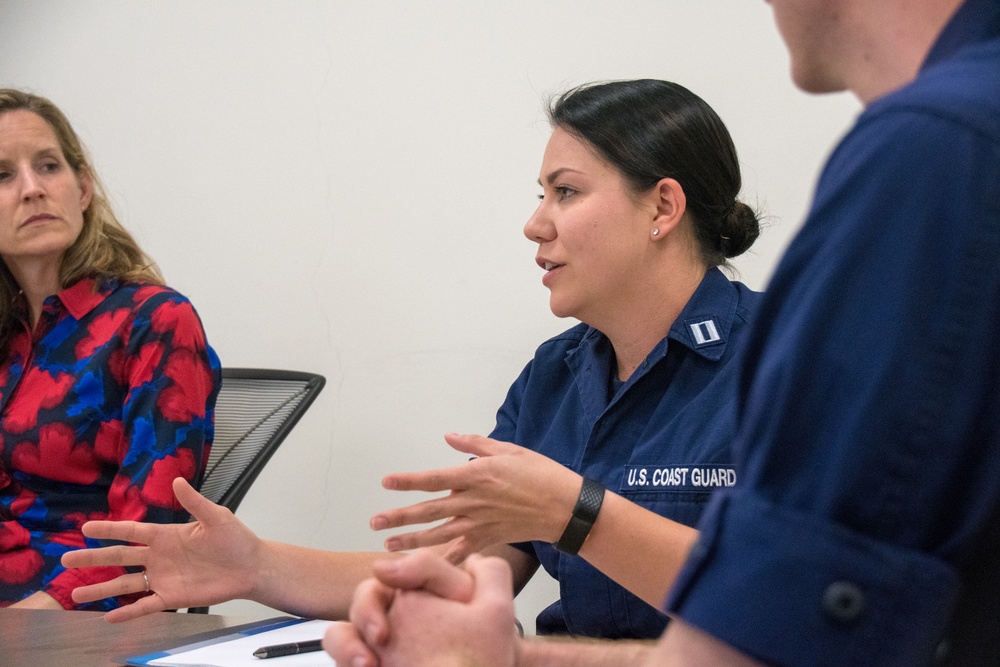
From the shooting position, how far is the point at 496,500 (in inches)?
42.7

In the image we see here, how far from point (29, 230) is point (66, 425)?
47 centimetres

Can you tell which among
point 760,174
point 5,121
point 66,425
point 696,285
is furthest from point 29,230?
point 760,174

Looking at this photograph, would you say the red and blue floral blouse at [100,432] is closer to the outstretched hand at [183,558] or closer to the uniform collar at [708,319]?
the outstretched hand at [183,558]

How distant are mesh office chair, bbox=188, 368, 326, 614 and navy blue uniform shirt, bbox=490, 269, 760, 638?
0.46 m

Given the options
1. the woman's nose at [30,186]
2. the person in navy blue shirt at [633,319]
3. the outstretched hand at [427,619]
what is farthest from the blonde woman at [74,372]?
the outstretched hand at [427,619]

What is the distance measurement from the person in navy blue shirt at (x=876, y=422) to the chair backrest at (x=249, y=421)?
1.41 m

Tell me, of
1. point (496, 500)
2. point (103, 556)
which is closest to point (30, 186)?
point (103, 556)

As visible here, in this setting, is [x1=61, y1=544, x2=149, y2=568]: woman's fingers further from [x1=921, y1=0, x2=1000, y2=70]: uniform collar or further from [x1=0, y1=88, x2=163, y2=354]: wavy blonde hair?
[x1=921, y1=0, x2=1000, y2=70]: uniform collar

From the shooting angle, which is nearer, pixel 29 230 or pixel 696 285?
pixel 696 285

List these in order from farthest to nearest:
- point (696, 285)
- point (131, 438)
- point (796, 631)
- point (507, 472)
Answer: point (131, 438) < point (696, 285) < point (507, 472) < point (796, 631)

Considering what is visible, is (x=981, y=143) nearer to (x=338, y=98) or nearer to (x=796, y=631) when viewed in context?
(x=796, y=631)

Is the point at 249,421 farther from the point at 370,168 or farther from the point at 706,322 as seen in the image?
the point at 706,322

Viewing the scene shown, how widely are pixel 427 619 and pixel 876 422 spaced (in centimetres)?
30

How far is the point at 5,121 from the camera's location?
2010mm
